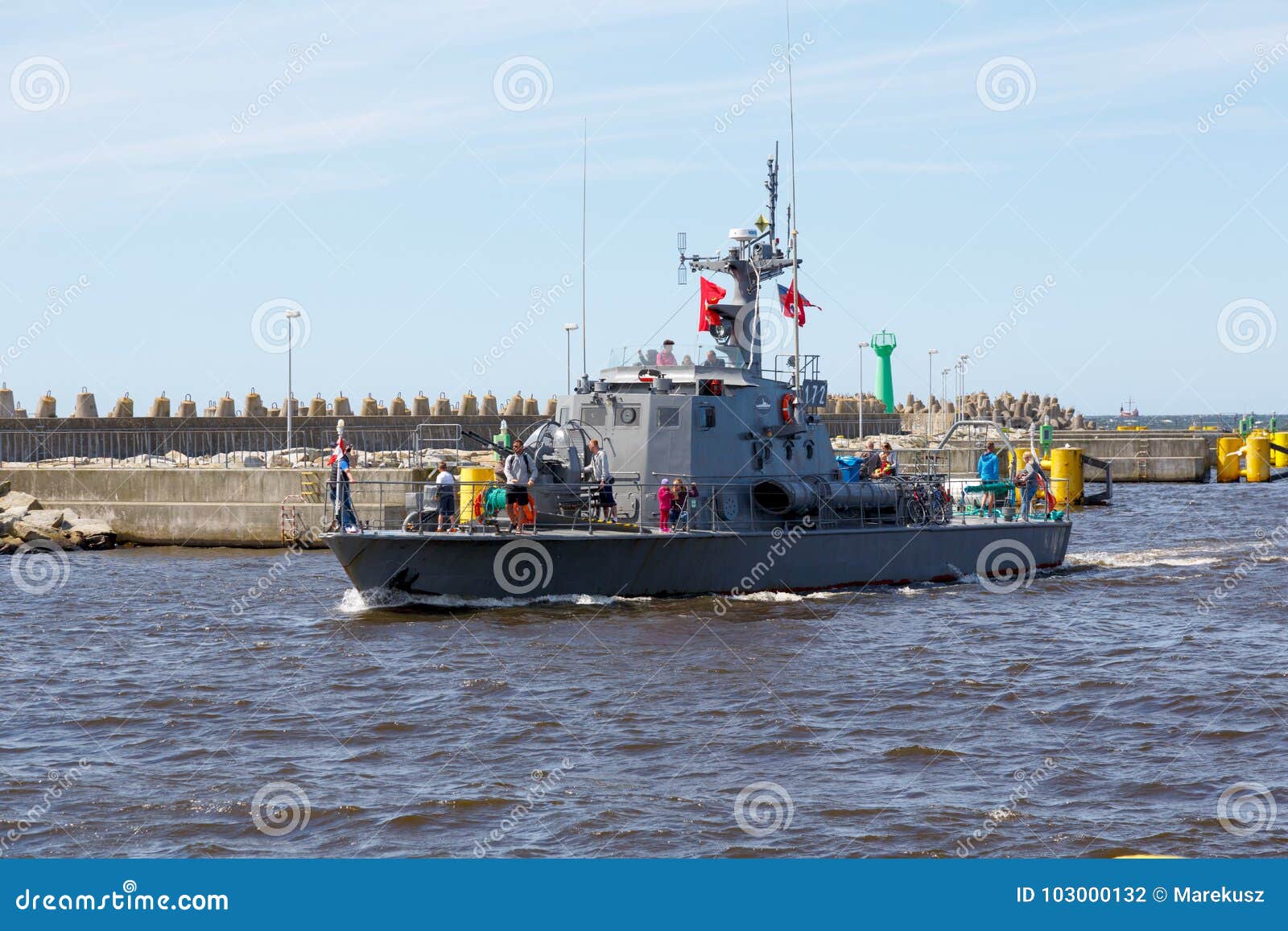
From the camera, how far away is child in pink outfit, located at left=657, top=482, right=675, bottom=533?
66.3 ft

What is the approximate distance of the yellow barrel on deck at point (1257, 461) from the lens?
5516cm

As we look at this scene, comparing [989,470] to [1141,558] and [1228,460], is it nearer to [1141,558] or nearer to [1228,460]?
[1141,558]

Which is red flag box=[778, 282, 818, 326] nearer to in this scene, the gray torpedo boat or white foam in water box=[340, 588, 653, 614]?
the gray torpedo boat

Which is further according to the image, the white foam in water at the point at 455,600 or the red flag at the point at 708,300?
the red flag at the point at 708,300

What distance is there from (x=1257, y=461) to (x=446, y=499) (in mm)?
44907

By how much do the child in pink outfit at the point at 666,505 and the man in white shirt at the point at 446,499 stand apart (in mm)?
3072

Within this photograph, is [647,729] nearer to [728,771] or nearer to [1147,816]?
[728,771]

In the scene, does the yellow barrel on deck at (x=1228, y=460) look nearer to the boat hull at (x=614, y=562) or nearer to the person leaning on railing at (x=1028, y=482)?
the person leaning on railing at (x=1028, y=482)

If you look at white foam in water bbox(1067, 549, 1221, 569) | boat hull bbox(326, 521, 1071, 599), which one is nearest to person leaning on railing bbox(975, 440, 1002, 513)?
white foam in water bbox(1067, 549, 1221, 569)

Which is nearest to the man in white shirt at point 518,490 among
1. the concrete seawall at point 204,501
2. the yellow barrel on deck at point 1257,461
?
the concrete seawall at point 204,501

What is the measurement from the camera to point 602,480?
20.4 metres

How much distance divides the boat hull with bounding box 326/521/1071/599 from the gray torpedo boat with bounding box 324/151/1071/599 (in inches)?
0.9

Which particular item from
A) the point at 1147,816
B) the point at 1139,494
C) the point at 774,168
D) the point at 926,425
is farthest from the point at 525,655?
the point at 926,425

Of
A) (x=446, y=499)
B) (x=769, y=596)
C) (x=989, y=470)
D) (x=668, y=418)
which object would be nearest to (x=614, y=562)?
(x=446, y=499)
